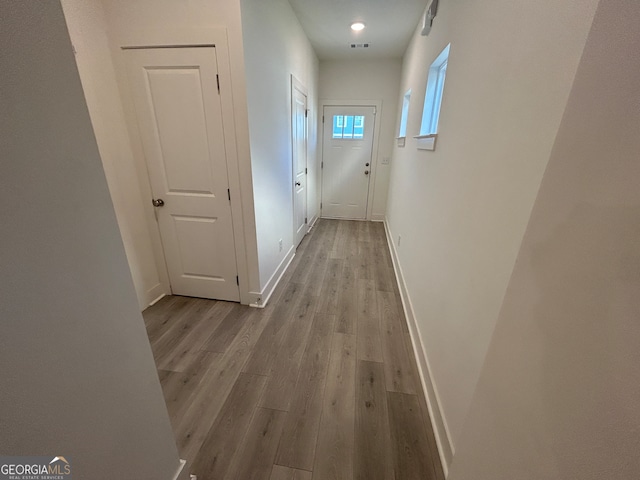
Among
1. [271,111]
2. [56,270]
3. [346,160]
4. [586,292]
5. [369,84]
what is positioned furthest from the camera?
[346,160]

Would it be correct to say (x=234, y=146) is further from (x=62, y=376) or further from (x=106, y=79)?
(x=62, y=376)

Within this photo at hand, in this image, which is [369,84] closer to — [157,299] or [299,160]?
[299,160]

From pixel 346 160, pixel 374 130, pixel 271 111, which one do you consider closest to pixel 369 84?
pixel 374 130

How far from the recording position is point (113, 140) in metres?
1.87

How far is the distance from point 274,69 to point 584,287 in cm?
258

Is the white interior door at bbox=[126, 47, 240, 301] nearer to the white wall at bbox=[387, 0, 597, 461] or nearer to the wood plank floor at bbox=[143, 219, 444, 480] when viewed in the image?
the wood plank floor at bbox=[143, 219, 444, 480]

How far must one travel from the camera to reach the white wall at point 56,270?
0.48 metres

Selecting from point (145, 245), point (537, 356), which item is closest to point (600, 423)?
point (537, 356)

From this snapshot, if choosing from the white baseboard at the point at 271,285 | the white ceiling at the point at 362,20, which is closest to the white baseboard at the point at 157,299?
the white baseboard at the point at 271,285

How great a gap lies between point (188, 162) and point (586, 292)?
2285 mm

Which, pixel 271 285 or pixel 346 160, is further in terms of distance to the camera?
pixel 346 160

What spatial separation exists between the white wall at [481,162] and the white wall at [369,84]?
8.29 feet

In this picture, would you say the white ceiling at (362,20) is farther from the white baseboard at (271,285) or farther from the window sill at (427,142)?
the white baseboard at (271,285)

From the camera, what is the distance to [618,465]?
0.36 m
